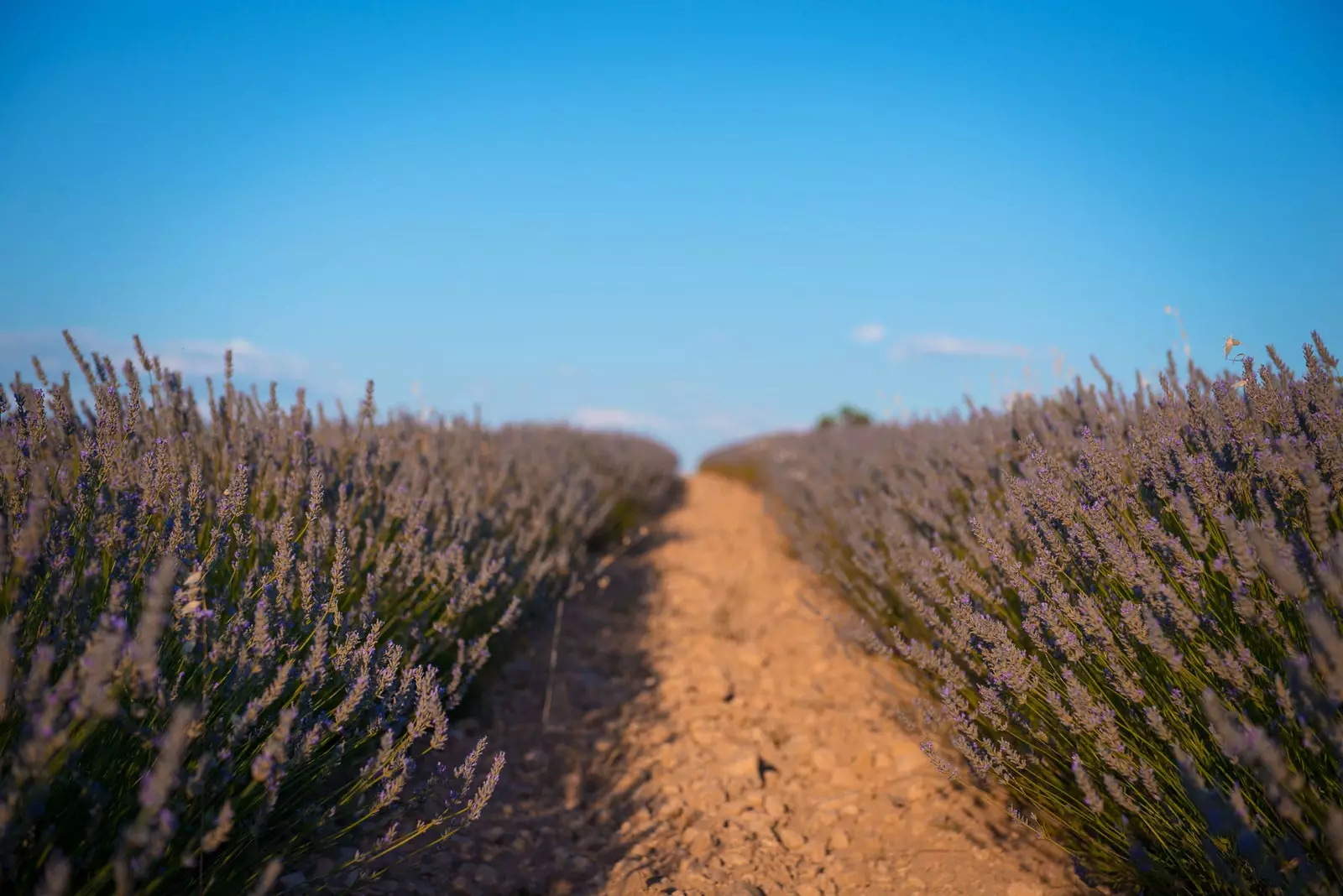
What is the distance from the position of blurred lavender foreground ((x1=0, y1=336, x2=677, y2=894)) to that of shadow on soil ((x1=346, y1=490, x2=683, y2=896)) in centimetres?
17

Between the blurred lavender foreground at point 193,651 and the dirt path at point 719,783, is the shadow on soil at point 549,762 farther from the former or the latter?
the blurred lavender foreground at point 193,651

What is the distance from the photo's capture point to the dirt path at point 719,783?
2230mm

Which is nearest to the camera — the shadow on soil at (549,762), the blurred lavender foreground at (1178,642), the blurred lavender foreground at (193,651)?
the blurred lavender foreground at (193,651)

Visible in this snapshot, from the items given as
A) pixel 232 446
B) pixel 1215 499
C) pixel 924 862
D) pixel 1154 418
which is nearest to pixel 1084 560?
pixel 1215 499

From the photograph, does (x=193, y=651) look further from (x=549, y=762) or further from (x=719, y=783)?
(x=719, y=783)

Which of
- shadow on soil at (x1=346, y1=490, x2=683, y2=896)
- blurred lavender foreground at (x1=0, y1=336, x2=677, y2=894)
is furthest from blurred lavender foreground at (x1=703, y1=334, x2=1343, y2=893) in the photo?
blurred lavender foreground at (x1=0, y1=336, x2=677, y2=894)

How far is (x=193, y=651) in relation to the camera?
153 centimetres

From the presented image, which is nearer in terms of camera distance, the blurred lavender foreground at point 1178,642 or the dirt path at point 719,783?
the blurred lavender foreground at point 1178,642

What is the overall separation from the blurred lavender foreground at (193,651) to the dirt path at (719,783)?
0.33 metres

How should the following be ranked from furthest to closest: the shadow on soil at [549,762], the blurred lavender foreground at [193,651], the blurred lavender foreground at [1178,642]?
the shadow on soil at [549,762], the blurred lavender foreground at [1178,642], the blurred lavender foreground at [193,651]

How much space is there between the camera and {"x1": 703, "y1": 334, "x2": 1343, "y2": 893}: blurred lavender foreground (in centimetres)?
138

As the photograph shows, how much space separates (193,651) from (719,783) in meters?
1.96

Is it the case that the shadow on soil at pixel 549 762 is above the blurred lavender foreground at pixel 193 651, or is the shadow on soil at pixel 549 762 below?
below

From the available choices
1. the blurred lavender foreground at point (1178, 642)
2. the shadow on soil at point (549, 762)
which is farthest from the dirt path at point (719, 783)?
the blurred lavender foreground at point (1178, 642)
